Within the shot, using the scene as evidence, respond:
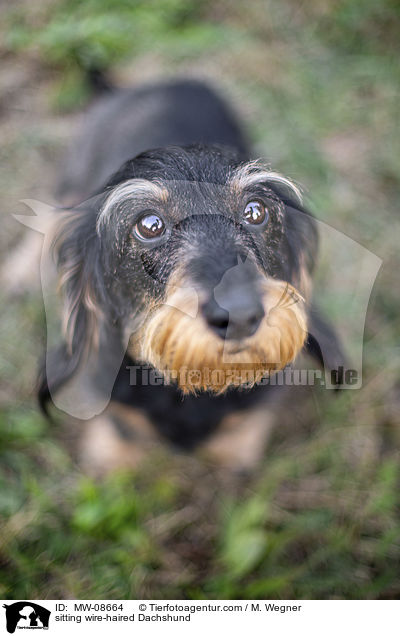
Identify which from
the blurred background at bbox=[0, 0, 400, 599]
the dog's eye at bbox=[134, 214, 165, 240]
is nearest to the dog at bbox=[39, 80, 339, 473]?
the dog's eye at bbox=[134, 214, 165, 240]

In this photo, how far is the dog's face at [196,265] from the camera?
1750mm

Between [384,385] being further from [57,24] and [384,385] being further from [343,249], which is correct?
[57,24]

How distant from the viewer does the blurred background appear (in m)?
2.69

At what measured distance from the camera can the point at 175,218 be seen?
197cm

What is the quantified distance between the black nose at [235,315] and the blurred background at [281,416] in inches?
48.0
